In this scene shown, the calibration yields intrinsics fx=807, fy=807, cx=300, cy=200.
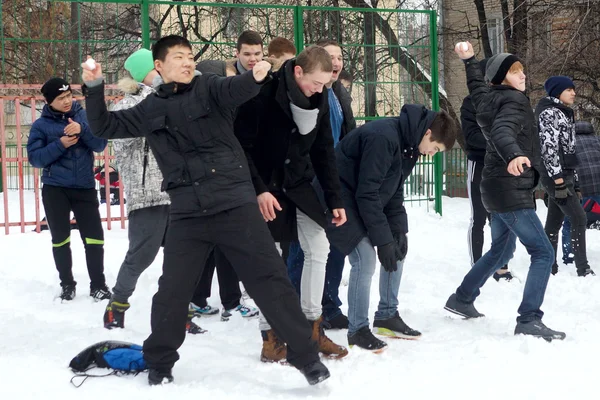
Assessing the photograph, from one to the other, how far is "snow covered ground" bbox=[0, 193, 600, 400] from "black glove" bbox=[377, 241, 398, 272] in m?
0.52

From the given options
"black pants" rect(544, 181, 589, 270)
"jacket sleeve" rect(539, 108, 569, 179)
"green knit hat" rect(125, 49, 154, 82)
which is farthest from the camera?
"black pants" rect(544, 181, 589, 270)

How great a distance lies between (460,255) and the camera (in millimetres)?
8578

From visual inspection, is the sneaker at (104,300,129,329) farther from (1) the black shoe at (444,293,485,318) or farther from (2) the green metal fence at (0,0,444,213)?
(2) the green metal fence at (0,0,444,213)

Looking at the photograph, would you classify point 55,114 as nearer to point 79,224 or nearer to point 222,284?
point 79,224

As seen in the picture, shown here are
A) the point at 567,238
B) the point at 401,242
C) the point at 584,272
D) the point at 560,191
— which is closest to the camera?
the point at 401,242

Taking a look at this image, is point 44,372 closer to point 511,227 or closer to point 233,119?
point 233,119

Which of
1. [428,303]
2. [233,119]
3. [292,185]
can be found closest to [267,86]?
[233,119]

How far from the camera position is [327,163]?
461cm

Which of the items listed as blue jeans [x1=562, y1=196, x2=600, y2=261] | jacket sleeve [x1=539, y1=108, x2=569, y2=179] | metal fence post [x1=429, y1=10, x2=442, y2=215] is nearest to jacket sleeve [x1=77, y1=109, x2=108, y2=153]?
jacket sleeve [x1=539, y1=108, x2=569, y2=179]

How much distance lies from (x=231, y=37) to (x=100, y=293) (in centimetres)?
460

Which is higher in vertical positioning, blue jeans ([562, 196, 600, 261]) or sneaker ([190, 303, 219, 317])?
blue jeans ([562, 196, 600, 261])

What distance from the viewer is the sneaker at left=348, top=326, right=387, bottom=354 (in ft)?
15.6

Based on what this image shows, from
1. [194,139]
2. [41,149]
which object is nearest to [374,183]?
[194,139]

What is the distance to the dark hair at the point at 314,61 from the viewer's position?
418 centimetres
